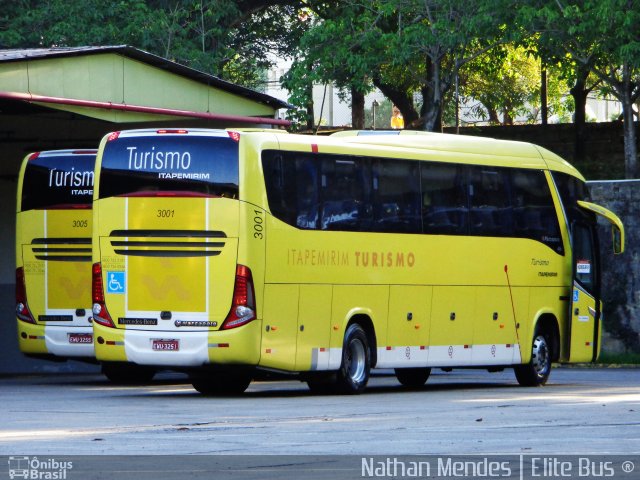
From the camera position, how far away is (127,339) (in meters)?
18.2

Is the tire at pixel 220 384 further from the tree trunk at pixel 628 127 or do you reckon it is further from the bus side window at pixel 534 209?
the tree trunk at pixel 628 127

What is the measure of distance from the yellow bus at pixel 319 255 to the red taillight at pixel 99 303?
0.08ft

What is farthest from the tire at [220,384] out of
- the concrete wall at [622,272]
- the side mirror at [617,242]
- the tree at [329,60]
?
the tree at [329,60]

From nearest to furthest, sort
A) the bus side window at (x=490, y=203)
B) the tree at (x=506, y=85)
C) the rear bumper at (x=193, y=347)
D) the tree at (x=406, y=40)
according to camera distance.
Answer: the rear bumper at (x=193, y=347) < the bus side window at (x=490, y=203) < the tree at (x=406, y=40) < the tree at (x=506, y=85)

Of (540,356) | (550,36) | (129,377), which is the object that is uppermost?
(550,36)

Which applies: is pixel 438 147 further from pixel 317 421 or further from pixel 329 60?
pixel 329 60

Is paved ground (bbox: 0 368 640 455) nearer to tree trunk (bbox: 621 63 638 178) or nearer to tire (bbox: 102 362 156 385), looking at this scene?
tire (bbox: 102 362 156 385)

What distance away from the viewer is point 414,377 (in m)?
23.5

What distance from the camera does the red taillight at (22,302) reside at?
2347 cm

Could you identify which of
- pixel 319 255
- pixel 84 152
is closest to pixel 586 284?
pixel 319 255

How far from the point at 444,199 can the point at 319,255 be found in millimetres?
2840

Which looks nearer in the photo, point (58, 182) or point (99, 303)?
point (99, 303)

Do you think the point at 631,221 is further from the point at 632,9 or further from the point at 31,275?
the point at 31,275

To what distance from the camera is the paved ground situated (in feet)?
39.6
